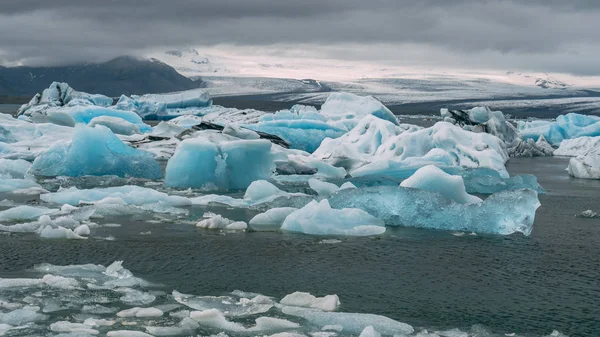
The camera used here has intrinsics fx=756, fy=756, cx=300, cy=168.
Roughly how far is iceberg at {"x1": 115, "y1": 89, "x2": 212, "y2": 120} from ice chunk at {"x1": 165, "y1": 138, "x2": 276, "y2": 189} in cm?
2628

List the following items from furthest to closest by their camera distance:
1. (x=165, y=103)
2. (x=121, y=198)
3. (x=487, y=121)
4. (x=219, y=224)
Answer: (x=165, y=103), (x=487, y=121), (x=121, y=198), (x=219, y=224)

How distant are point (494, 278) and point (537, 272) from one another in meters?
0.50

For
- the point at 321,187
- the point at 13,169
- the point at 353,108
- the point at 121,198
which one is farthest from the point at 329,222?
the point at 353,108

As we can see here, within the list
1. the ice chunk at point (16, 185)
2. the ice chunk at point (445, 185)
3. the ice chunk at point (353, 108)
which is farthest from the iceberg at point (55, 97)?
the ice chunk at point (445, 185)

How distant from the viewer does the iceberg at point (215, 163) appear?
39.9 feet

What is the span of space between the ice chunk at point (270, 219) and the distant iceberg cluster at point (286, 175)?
14mm

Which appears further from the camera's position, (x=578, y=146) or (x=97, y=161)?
(x=578, y=146)

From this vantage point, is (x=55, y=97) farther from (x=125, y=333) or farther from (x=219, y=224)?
(x=125, y=333)

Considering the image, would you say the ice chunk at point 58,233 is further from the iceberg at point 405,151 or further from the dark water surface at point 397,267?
the iceberg at point 405,151

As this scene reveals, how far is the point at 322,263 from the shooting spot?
703cm

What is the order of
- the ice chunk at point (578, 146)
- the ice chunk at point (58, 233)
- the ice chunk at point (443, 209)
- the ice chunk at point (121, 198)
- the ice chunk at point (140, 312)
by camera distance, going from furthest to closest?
the ice chunk at point (578, 146) < the ice chunk at point (121, 198) < the ice chunk at point (443, 209) < the ice chunk at point (58, 233) < the ice chunk at point (140, 312)

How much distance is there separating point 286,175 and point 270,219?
15.7ft

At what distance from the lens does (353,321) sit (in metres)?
5.14

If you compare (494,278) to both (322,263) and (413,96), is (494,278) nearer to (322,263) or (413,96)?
(322,263)
